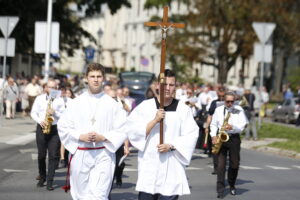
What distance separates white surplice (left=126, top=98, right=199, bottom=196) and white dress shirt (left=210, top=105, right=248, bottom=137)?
4.98 metres

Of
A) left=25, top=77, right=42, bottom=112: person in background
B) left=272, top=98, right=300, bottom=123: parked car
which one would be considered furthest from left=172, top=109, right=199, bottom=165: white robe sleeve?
left=272, top=98, right=300, bottom=123: parked car

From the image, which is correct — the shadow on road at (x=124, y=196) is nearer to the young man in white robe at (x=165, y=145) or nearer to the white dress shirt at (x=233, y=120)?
the white dress shirt at (x=233, y=120)

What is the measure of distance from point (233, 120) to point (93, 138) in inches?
206

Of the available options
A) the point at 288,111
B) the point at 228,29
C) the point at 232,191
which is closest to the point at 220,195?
the point at 232,191

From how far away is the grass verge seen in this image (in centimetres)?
2422

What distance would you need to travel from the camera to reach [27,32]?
3872cm

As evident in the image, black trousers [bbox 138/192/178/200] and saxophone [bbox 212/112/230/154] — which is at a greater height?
saxophone [bbox 212/112/230/154]

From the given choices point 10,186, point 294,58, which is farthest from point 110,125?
point 294,58

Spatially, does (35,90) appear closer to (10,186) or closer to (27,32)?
(27,32)

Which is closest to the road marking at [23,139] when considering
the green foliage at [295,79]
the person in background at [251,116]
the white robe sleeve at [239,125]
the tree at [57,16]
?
the person in background at [251,116]

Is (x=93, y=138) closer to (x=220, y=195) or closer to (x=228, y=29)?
(x=220, y=195)

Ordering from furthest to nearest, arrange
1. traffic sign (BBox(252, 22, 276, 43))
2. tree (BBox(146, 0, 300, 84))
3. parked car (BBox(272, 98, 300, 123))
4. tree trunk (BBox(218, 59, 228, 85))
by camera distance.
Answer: tree trunk (BBox(218, 59, 228, 85)), tree (BBox(146, 0, 300, 84)), parked car (BBox(272, 98, 300, 123)), traffic sign (BBox(252, 22, 276, 43))

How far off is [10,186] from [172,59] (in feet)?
156

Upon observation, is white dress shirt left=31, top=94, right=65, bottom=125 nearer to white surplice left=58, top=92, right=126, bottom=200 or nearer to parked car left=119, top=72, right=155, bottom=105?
white surplice left=58, top=92, right=126, bottom=200
